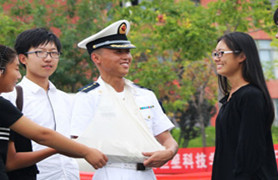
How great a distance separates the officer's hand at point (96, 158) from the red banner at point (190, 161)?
→ 7.76 m

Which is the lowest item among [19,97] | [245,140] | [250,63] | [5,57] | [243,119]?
[245,140]

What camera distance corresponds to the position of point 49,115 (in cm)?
332

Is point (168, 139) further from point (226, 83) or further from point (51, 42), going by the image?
point (51, 42)

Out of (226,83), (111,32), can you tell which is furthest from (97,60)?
(226,83)

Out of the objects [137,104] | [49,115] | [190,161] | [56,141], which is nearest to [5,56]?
[56,141]

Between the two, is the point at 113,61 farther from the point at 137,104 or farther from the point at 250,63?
the point at 250,63

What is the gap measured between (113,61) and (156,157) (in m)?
0.78

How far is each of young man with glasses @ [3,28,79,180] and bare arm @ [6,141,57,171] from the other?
0.49m

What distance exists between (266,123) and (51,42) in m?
1.95

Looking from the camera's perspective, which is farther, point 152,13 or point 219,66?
point 152,13

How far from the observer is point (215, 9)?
10188mm

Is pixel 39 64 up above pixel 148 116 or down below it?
above

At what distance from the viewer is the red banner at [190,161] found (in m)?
10.2

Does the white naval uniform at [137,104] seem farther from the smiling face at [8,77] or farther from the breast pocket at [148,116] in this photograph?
the smiling face at [8,77]
